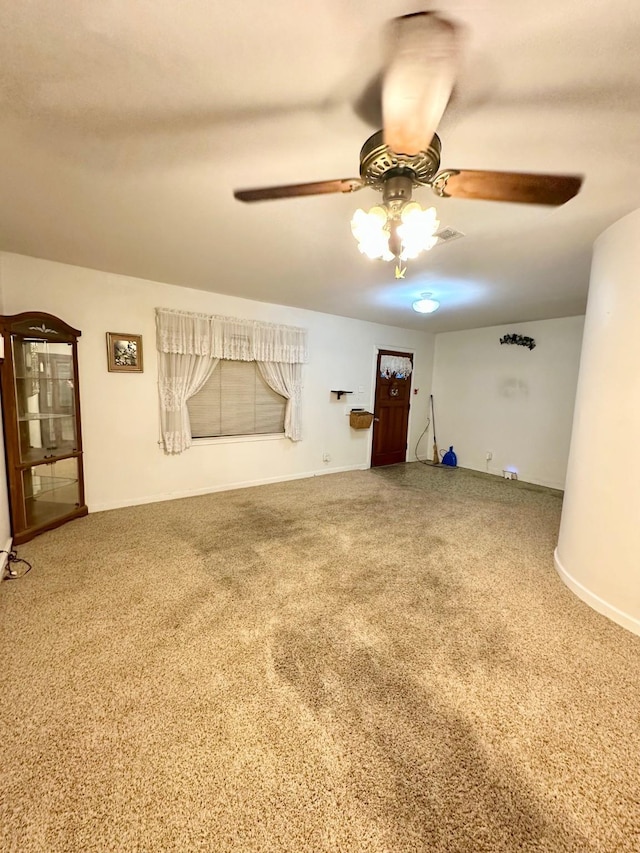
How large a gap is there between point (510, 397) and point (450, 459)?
1.44m

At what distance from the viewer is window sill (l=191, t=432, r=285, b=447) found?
4.09 metres

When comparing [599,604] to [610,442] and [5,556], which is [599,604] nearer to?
[610,442]

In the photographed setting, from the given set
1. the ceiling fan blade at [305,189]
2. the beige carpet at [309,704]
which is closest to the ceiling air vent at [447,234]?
the ceiling fan blade at [305,189]

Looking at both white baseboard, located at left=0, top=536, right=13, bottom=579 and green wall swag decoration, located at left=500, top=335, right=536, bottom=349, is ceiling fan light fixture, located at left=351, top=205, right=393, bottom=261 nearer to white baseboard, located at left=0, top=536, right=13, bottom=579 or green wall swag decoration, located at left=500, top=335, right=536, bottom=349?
white baseboard, located at left=0, top=536, right=13, bottom=579

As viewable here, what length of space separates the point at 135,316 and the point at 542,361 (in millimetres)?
5331

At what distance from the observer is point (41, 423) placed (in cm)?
306

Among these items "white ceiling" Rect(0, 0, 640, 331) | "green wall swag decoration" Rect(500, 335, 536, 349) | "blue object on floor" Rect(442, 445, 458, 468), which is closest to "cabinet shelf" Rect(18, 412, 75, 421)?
"white ceiling" Rect(0, 0, 640, 331)

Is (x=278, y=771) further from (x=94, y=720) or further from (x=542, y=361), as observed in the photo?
(x=542, y=361)

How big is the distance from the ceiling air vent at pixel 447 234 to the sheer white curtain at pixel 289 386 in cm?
258

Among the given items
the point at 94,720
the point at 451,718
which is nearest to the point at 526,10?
the point at 451,718

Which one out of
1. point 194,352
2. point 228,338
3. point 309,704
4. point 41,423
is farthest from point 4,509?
point 309,704

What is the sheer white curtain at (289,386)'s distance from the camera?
4.42 metres

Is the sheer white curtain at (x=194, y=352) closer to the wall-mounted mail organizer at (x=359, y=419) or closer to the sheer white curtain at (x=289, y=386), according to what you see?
the sheer white curtain at (x=289, y=386)

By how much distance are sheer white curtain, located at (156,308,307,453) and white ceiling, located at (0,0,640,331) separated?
1141 mm
